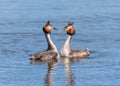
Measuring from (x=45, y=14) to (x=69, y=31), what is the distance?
8451 mm

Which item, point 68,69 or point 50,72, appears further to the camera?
point 68,69

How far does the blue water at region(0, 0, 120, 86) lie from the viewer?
2175cm

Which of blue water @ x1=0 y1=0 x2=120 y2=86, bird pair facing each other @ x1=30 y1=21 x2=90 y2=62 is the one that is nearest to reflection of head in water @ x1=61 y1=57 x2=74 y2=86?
blue water @ x1=0 y1=0 x2=120 y2=86

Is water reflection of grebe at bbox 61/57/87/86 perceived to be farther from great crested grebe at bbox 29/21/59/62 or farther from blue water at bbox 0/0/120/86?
great crested grebe at bbox 29/21/59/62

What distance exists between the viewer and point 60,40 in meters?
29.0

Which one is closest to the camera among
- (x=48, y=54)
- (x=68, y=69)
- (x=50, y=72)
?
(x=50, y=72)

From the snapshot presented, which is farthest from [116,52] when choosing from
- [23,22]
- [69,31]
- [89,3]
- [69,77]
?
[89,3]

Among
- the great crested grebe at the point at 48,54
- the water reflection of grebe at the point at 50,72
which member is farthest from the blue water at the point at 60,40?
the great crested grebe at the point at 48,54

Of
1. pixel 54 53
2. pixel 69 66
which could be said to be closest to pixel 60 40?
pixel 54 53

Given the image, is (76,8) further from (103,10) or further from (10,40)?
(10,40)

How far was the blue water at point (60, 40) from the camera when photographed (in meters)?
21.8

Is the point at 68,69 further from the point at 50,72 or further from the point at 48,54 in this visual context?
the point at 48,54

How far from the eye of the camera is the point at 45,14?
3550cm

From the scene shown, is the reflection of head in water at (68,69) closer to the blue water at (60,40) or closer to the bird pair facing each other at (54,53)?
the blue water at (60,40)
